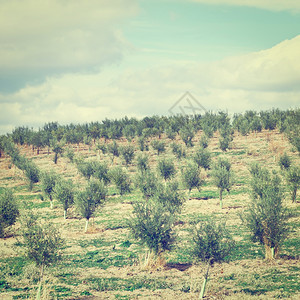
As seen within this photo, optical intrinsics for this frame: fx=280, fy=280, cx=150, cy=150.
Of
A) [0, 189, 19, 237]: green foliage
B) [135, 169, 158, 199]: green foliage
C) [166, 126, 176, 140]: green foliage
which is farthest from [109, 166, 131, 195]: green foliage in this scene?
[166, 126, 176, 140]: green foliage

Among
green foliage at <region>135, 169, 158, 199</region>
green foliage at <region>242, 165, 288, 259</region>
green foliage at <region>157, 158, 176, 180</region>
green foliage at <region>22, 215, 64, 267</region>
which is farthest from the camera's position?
green foliage at <region>157, 158, 176, 180</region>

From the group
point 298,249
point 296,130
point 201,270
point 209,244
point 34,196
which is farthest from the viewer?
point 296,130

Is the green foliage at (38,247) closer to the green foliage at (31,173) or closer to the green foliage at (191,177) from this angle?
the green foliage at (191,177)

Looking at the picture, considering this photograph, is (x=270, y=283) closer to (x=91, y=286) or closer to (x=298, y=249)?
(x=298, y=249)

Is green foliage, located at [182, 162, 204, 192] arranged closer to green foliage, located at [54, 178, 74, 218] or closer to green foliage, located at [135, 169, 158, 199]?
green foliage, located at [135, 169, 158, 199]

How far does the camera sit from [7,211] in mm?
44531

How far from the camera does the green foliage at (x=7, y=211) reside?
44.3m

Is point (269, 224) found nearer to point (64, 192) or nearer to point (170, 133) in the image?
point (64, 192)

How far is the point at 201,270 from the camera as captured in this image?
31.6m

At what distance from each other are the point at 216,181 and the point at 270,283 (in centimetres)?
3382

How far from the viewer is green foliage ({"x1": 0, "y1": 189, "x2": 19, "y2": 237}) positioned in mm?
44312

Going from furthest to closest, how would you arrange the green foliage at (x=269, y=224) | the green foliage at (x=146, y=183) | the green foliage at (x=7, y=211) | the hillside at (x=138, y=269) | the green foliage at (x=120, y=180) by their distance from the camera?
the green foliage at (x=120, y=180), the green foliage at (x=146, y=183), the green foliage at (x=7, y=211), the green foliage at (x=269, y=224), the hillside at (x=138, y=269)

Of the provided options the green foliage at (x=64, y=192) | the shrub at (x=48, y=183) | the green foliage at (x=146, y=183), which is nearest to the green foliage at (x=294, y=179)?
the green foliage at (x=146, y=183)

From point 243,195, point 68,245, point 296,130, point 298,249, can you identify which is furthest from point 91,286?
point 296,130
